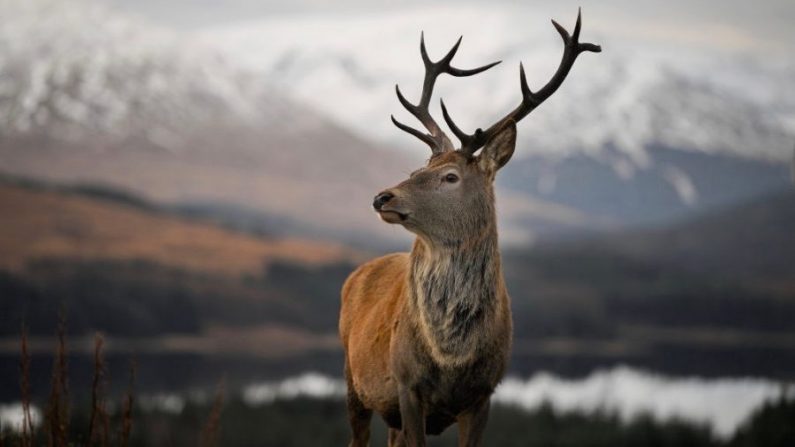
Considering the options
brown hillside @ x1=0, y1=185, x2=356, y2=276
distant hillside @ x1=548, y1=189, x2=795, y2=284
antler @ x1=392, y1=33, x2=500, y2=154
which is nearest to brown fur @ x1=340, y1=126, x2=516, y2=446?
antler @ x1=392, y1=33, x2=500, y2=154

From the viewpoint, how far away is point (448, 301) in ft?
21.1

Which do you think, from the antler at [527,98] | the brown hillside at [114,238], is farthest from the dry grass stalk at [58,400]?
the brown hillside at [114,238]

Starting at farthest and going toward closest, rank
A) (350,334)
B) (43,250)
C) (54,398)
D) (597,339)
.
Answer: (597,339) → (43,250) → (350,334) → (54,398)

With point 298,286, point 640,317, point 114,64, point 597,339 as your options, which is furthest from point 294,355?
point 114,64

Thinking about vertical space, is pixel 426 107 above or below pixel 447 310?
above

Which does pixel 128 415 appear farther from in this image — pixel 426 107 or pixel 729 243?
pixel 729 243

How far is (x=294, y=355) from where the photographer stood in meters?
69.4

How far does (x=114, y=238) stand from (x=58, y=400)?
7207 cm

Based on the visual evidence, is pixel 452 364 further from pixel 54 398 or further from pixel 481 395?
pixel 54 398

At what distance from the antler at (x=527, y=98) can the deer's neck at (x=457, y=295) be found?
0.48 metres

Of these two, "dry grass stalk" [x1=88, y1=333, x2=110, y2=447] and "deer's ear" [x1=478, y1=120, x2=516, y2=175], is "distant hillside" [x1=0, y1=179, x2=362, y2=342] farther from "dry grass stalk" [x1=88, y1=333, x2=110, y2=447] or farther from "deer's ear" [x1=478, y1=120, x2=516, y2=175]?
"dry grass stalk" [x1=88, y1=333, x2=110, y2=447]

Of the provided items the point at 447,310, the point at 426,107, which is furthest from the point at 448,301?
the point at 426,107

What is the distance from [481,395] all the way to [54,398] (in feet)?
7.30

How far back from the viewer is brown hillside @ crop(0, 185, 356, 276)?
74750 mm
